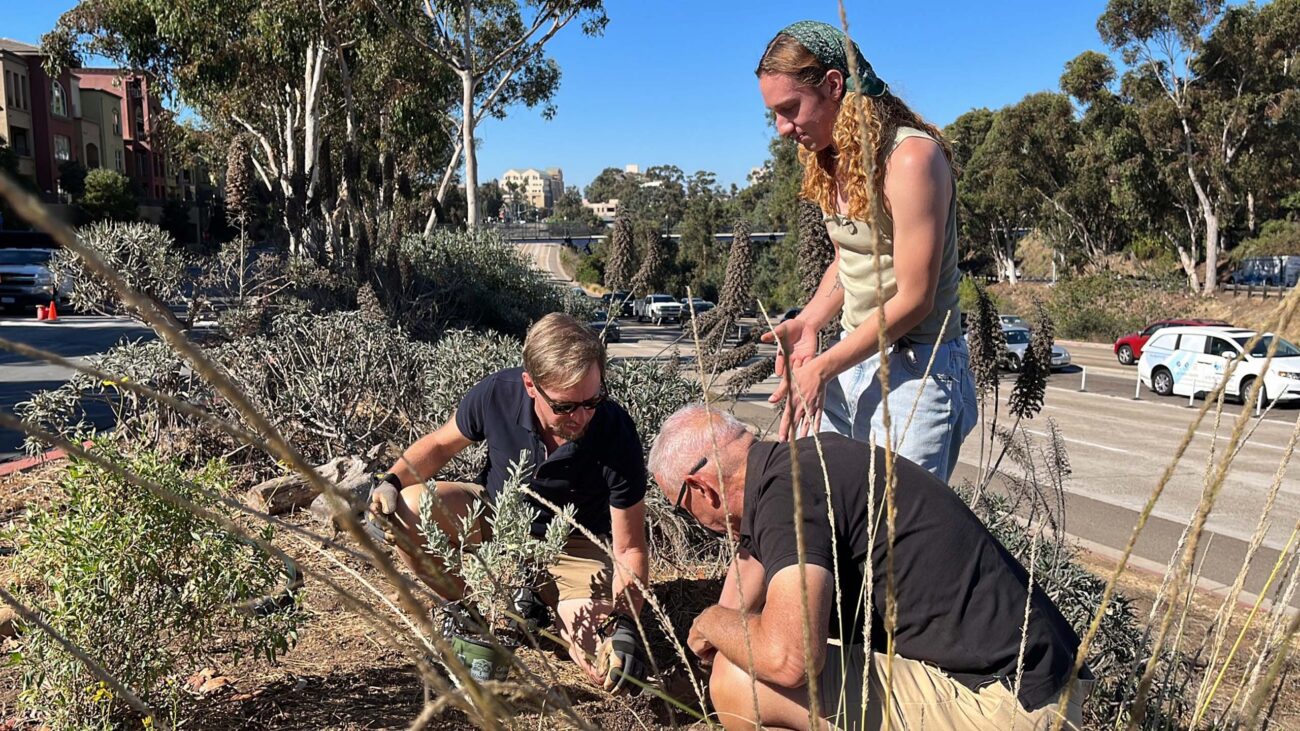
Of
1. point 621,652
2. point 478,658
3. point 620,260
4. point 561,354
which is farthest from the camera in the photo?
point 620,260

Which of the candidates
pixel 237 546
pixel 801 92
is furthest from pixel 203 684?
pixel 801 92

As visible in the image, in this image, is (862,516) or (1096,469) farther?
(1096,469)

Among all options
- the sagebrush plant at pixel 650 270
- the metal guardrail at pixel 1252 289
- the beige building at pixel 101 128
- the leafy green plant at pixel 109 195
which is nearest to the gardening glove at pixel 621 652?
the sagebrush plant at pixel 650 270

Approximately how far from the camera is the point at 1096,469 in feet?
33.6

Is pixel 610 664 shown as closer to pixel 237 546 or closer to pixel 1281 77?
pixel 237 546

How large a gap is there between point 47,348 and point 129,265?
11.8 metres

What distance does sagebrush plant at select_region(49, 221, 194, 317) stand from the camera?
6629 mm

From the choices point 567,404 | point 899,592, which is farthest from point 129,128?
point 899,592

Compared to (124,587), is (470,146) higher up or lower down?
higher up

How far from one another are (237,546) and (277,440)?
222 cm

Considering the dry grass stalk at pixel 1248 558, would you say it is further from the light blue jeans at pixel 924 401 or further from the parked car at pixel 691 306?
the light blue jeans at pixel 924 401

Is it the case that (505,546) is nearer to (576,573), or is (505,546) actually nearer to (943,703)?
(576,573)

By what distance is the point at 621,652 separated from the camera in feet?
9.42

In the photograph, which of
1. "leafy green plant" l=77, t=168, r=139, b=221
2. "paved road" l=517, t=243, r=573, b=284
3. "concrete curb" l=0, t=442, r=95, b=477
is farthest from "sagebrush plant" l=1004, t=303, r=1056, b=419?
"paved road" l=517, t=243, r=573, b=284
